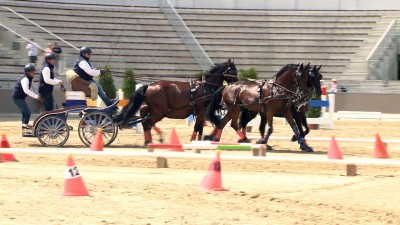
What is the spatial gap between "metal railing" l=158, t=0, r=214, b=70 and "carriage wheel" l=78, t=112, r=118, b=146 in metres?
20.8

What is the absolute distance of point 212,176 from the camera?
40.2 ft

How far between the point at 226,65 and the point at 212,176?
8.13 metres

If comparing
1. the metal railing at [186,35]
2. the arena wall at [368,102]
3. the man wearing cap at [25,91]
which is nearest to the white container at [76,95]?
the man wearing cap at [25,91]

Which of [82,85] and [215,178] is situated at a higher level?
[82,85]

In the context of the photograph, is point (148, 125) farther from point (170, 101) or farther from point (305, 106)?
point (305, 106)

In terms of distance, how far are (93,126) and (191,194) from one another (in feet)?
24.7

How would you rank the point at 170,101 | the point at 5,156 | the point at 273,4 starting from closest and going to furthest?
the point at 5,156 → the point at 170,101 → the point at 273,4

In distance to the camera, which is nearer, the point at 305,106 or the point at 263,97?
the point at 263,97

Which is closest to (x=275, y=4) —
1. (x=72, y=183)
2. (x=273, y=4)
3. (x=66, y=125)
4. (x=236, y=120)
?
(x=273, y=4)

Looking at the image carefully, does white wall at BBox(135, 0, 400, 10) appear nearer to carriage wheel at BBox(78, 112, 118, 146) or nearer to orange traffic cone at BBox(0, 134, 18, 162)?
carriage wheel at BBox(78, 112, 118, 146)

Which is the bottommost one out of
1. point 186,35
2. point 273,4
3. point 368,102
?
point 368,102

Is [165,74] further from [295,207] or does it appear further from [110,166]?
[295,207]

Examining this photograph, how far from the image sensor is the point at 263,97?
1900cm

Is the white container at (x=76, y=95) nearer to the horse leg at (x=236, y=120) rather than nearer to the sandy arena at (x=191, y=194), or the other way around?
the sandy arena at (x=191, y=194)
